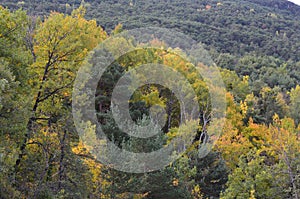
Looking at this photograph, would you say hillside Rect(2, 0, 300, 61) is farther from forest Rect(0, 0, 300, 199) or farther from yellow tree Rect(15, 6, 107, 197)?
yellow tree Rect(15, 6, 107, 197)

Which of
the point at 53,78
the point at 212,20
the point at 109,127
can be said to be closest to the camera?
the point at 53,78

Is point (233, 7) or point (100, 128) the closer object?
point (100, 128)

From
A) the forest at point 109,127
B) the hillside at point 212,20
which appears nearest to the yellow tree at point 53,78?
the forest at point 109,127

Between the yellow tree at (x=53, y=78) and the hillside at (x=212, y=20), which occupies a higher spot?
the hillside at (x=212, y=20)

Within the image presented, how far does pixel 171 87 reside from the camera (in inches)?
1235

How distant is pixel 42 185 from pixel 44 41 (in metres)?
7.11

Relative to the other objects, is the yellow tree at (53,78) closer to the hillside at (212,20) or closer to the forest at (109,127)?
the forest at (109,127)

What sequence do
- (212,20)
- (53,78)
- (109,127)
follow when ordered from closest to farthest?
1. (53,78)
2. (109,127)
3. (212,20)

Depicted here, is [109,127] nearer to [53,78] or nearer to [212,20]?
[53,78]

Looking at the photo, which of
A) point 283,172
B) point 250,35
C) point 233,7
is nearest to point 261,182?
point 283,172

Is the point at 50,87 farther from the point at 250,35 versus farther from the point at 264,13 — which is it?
the point at 264,13

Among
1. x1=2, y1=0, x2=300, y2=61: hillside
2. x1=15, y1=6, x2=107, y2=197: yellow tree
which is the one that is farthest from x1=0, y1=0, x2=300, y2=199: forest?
x1=2, y1=0, x2=300, y2=61: hillside

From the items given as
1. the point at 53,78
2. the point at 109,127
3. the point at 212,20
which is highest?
the point at 212,20

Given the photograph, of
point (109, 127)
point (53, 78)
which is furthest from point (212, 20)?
point (53, 78)
